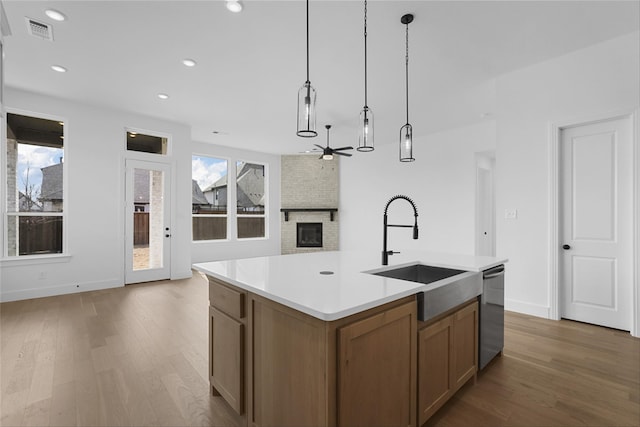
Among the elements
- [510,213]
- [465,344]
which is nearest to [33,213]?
[465,344]

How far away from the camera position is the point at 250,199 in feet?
27.3

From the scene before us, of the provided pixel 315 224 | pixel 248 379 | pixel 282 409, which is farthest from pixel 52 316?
pixel 315 224

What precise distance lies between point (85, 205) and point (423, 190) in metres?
6.22

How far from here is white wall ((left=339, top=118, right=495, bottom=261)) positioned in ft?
19.5

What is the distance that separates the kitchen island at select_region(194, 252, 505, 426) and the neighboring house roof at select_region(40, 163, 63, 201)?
13.9 ft

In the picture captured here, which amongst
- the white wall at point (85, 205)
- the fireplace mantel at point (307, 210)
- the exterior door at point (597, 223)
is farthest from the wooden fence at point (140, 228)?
the exterior door at point (597, 223)

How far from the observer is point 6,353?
2656 mm

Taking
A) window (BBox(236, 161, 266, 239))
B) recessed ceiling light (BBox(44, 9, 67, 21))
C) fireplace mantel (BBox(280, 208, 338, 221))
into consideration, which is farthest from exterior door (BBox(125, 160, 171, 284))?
fireplace mantel (BBox(280, 208, 338, 221))

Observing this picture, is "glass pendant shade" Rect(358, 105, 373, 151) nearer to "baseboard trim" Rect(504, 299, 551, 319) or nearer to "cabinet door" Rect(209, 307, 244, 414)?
"cabinet door" Rect(209, 307, 244, 414)

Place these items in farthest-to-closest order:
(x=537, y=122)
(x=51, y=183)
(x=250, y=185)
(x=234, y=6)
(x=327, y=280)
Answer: (x=250, y=185) → (x=51, y=183) → (x=537, y=122) → (x=234, y=6) → (x=327, y=280)

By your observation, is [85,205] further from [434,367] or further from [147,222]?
[434,367]

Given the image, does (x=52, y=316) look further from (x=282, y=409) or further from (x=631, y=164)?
(x=631, y=164)

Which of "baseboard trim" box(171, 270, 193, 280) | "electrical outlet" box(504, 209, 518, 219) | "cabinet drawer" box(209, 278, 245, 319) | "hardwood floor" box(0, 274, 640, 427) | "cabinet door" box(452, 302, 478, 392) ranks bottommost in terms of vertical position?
"hardwood floor" box(0, 274, 640, 427)

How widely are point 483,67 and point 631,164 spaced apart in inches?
71.3
